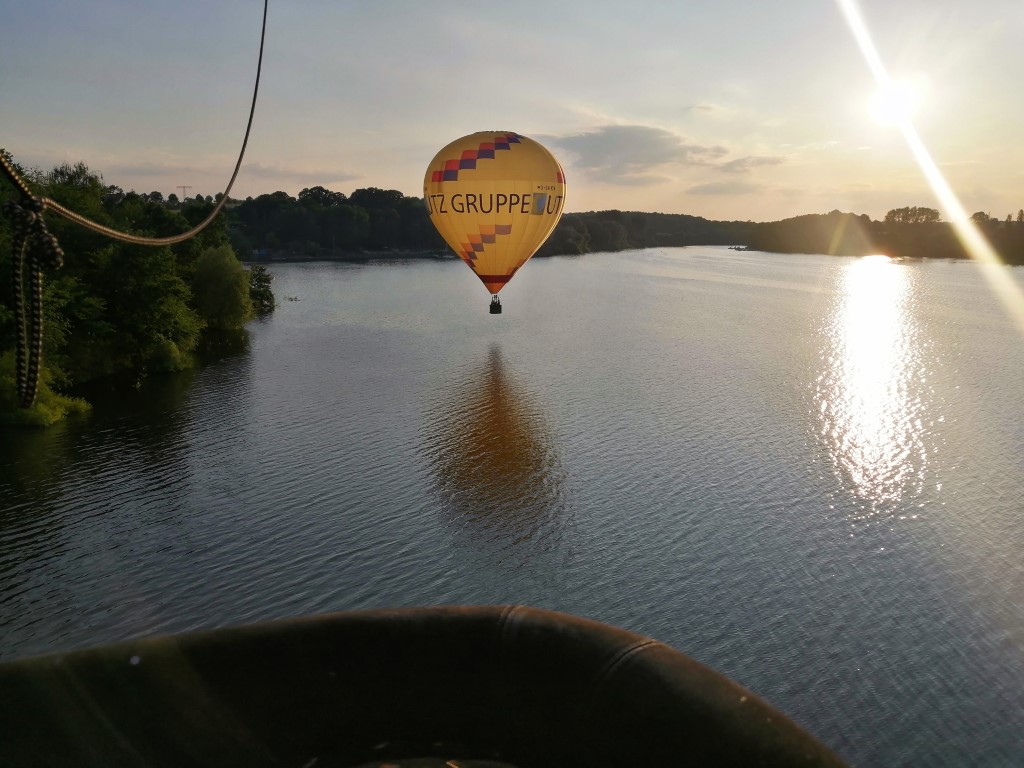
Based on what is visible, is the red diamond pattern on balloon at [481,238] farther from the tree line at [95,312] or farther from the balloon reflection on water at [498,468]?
the tree line at [95,312]

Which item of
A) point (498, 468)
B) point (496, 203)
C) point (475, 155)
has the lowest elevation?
point (498, 468)

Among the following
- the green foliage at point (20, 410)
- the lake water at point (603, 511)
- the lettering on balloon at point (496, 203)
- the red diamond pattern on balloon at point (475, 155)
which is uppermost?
the red diamond pattern on balloon at point (475, 155)

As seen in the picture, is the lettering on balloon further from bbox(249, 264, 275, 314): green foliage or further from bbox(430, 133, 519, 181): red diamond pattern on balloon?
bbox(249, 264, 275, 314): green foliage

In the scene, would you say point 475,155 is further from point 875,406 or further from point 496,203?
point 875,406

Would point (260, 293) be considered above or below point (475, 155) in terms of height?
below

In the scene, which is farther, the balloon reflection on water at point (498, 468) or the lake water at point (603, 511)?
the balloon reflection on water at point (498, 468)

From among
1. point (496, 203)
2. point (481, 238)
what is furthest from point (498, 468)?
point (481, 238)

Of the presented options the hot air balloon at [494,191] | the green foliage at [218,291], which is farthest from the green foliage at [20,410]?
the green foliage at [218,291]
